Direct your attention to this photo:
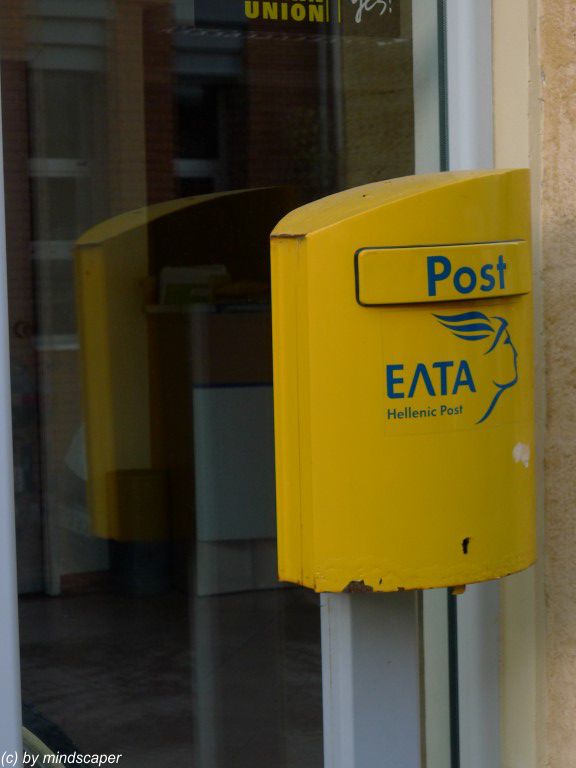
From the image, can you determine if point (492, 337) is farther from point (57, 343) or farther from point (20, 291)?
point (57, 343)

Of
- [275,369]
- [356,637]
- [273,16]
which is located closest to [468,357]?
[275,369]

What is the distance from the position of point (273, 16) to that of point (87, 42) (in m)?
1.58

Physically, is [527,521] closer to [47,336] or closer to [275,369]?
[275,369]

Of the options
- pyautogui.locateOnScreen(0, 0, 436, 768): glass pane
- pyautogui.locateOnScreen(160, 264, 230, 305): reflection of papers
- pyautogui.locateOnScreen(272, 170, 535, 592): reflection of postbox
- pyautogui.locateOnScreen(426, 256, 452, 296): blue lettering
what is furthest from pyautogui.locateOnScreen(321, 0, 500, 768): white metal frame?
pyautogui.locateOnScreen(160, 264, 230, 305): reflection of papers

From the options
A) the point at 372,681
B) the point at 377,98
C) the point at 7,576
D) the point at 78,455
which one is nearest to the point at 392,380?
the point at 372,681

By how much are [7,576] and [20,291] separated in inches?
64.8

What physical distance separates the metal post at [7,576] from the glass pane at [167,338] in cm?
46

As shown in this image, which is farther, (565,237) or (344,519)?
(565,237)

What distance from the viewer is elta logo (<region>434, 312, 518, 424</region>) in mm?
1778

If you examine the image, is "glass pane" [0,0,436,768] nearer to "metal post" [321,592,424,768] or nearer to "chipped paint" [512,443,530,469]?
"metal post" [321,592,424,768]

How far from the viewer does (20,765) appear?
2.27 meters

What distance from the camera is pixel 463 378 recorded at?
178 centimetres

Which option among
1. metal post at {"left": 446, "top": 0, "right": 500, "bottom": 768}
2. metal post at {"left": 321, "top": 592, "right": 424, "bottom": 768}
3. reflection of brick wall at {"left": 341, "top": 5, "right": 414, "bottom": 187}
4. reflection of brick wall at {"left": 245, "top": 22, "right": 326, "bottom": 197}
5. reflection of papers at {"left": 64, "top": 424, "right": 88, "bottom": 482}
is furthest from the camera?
reflection of papers at {"left": 64, "top": 424, "right": 88, "bottom": 482}

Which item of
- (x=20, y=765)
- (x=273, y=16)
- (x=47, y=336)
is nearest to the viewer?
(x=20, y=765)
